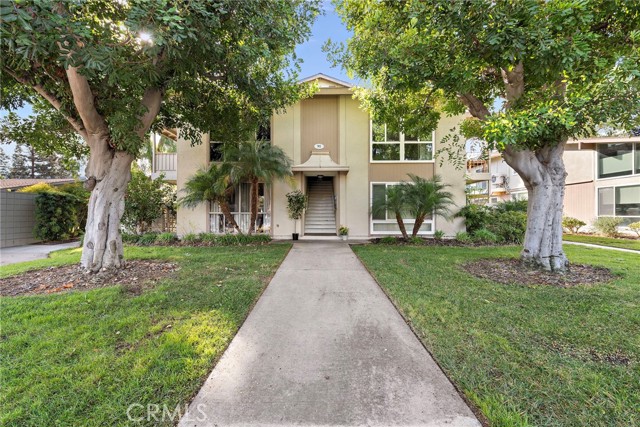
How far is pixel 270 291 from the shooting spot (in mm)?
4656

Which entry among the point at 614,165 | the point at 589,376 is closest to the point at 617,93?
the point at 589,376

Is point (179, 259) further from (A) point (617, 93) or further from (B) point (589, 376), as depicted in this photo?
(A) point (617, 93)

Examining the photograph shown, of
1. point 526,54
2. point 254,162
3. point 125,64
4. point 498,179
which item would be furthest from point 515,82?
point 498,179

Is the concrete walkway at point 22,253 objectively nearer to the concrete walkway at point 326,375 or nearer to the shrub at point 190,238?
the shrub at point 190,238

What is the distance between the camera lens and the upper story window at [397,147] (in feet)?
35.9

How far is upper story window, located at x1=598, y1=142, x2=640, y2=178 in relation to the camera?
12195 millimetres

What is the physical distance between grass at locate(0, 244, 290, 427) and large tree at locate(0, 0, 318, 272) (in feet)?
6.74

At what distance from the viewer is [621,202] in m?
12.8

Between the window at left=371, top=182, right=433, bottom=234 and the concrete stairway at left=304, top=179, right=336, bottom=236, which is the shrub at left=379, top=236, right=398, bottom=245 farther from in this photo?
the concrete stairway at left=304, top=179, right=336, bottom=236

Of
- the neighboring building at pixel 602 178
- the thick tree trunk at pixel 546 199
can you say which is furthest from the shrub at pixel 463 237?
the neighboring building at pixel 602 178

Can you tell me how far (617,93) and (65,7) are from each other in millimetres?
8579

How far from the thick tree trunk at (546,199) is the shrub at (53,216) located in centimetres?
1618
